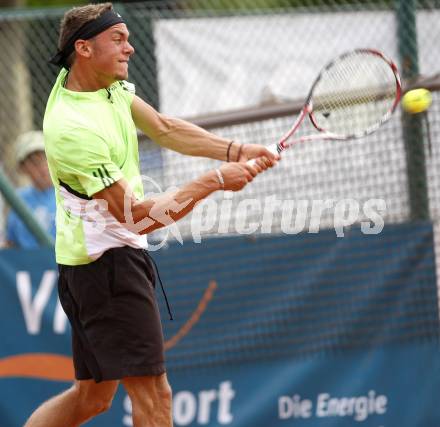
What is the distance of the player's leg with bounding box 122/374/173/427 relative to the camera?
15.3 ft

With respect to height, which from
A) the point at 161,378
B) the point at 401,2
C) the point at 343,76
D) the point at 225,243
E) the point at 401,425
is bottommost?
the point at 401,425

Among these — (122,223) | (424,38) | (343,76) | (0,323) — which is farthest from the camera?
(424,38)

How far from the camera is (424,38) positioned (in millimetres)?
6453

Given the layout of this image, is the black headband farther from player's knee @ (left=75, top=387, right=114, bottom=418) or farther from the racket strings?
player's knee @ (left=75, top=387, right=114, bottom=418)

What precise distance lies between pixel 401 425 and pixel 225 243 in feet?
4.47

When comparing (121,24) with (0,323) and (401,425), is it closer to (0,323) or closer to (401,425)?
(0,323)

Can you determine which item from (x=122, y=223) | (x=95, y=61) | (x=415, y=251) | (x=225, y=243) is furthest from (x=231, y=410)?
(x=95, y=61)

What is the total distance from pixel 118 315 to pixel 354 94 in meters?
1.91

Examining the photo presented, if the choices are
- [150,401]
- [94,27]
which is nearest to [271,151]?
[94,27]

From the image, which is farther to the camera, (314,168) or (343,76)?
(314,168)

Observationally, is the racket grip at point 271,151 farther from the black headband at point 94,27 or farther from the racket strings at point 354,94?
the black headband at point 94,27

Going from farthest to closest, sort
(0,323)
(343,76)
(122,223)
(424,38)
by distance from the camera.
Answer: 1. (424,38)
2. (0,323)
3. (343,76)
4. (122,223)

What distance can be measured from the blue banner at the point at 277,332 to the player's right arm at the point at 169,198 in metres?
1.56

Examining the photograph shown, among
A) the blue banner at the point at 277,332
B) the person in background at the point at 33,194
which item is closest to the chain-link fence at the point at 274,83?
the blue banner at the point at 277,332
